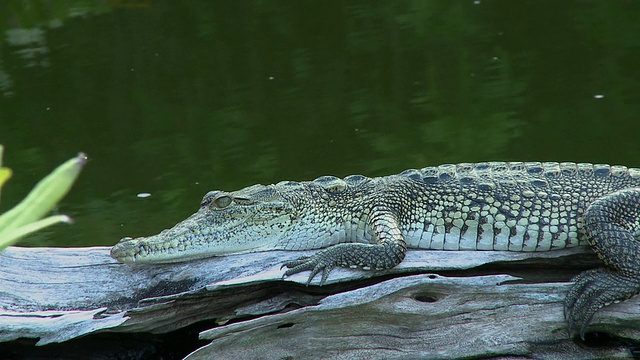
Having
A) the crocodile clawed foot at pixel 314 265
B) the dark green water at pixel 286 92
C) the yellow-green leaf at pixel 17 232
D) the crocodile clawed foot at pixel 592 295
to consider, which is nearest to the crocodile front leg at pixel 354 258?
the crocodile clawed foot at pixel 314 265

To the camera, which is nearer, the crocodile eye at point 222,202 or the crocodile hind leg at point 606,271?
the crocodile hind leg at point 606,271

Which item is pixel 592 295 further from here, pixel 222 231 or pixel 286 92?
pixel 286 92

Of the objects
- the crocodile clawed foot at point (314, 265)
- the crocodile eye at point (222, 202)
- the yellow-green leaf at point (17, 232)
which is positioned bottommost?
the crocodile clawed foot at point (314, 265)

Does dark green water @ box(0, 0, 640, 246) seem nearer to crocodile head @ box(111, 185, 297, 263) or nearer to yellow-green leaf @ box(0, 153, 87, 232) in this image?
crocodile head @ box(111, 185, 297, 263)

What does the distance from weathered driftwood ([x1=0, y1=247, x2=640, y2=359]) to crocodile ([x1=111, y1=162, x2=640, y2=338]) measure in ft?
0.44

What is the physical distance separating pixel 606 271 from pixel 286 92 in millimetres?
6485

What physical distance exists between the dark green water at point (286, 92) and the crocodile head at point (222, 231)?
262cm

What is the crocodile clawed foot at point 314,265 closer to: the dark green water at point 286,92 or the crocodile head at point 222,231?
the crocodile head at point 222,231

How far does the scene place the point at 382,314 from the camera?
157 inches

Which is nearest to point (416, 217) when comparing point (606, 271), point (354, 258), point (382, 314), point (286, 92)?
point (354, 258)

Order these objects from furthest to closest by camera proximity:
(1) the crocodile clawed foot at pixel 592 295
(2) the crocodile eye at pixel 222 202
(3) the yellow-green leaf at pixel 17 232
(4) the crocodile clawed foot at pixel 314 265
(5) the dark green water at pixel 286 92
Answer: (5) the dark green water at pixel 286 92
(2) the crocodile eye at pixel 222 202
(4) the crocodile clawed foot at pixel 314 265
(1) the crocodile clawed foot at pixel 592 295
(3) the yellow-green leaf at pixel 17 232

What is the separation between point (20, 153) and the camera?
29.6 feet

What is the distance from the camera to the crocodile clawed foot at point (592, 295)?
12.7 ft

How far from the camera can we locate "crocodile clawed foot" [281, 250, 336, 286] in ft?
13.3
